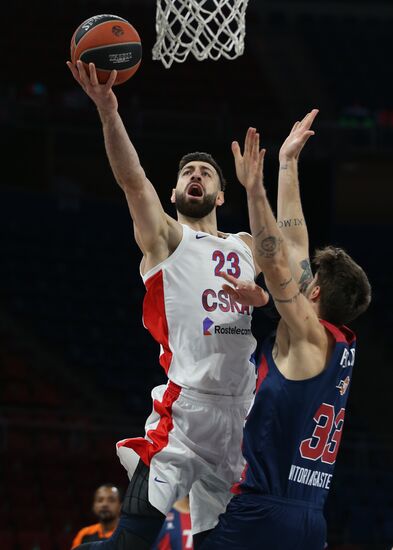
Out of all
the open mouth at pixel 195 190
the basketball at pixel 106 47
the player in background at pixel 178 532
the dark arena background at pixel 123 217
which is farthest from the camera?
the dark arena background at pixel 123 217

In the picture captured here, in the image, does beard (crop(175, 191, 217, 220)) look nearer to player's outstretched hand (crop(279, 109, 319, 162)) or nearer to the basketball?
player's outstretched hand (crop(279, 109, 319, 162))

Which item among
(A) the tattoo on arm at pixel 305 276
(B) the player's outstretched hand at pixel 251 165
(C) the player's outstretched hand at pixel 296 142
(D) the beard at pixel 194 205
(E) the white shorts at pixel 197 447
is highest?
(C) the player's outstretched hand at pixel 296 142

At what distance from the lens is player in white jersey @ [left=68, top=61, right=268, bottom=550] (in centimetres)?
448

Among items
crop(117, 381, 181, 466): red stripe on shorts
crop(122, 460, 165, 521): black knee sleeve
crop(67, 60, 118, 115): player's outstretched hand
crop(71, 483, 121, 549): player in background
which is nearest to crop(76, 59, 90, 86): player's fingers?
crop(67, 60, 118, 115): player's outstretched hand

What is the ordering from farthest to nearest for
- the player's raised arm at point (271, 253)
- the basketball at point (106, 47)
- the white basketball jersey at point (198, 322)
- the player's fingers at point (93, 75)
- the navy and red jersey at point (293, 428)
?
the white basketball jersey at point (198, 322)
the basketball at point (106, 47)
the player's fingers at point (93, 75)
the navy and red jersey at point (293, 428)
the player's raised arm at point (271, 253)

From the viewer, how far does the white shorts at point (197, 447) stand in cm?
455

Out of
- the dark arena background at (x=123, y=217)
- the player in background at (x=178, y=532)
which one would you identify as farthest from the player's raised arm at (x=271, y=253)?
the dark arena background at (x=123, y=217)

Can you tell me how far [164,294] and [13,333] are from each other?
442 inches

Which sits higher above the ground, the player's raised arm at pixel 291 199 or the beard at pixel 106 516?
the player's raised arm at pixel 291 199

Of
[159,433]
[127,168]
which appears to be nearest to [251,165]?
[127,168]

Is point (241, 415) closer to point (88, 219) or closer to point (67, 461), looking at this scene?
point (67, 461)

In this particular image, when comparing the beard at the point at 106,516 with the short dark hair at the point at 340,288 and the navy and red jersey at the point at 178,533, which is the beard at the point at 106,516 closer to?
the navy and red jersey at the point at 178,533

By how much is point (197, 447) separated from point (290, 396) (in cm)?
67

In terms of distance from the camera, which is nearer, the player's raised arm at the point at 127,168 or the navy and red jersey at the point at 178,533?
the player's raised arm at the point at 127,168
